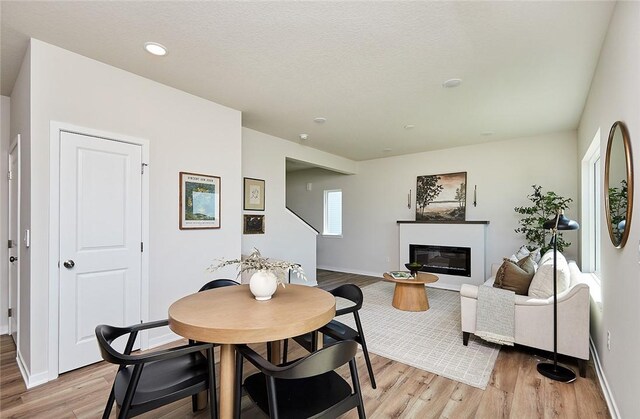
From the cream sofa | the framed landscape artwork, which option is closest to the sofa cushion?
the cream sofa

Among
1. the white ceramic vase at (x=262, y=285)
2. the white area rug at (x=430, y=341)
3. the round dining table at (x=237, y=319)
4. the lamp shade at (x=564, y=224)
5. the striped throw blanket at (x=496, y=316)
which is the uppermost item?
the lamp shade at (x=564, y=224)

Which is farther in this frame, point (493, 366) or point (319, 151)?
point (319, 151)

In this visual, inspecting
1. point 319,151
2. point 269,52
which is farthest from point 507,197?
point 269,52

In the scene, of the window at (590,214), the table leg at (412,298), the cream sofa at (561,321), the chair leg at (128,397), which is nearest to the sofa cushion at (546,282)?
the cream sofa at (561,321)

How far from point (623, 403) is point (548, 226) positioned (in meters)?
1.30

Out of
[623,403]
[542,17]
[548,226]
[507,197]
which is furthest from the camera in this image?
[507,197]

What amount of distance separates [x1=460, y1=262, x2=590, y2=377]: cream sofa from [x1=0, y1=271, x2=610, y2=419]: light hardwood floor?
205 millimetres

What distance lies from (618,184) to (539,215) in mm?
3385

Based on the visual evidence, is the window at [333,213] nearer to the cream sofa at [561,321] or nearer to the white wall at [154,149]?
the white wall at [154,149]

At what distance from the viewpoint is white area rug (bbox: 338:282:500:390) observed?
252 cm

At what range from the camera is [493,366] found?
8.41ft

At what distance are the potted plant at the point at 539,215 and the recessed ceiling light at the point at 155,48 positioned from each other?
5.18 m

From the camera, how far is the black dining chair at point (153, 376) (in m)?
1.33

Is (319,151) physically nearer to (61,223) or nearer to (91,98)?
(91,98)
